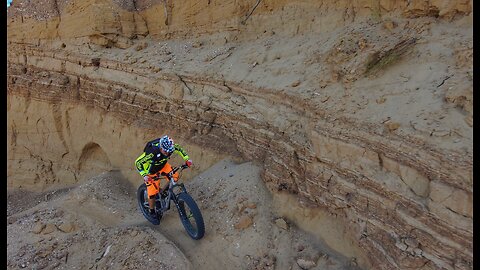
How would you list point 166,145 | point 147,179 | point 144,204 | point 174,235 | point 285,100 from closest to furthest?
point 166,145 < point 285,100 < point 147,179 < point 174,235 < point 144,204

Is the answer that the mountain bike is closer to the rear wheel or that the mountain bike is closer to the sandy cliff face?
the rear wheel

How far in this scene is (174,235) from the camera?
274 inches

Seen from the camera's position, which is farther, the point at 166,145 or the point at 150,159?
the point at 150,159

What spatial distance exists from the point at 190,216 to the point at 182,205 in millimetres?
236

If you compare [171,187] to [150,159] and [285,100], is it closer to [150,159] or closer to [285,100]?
[150,159]

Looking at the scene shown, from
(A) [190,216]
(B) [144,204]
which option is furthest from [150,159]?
(B) [144,204]

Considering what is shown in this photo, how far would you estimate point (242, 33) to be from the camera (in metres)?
8.84

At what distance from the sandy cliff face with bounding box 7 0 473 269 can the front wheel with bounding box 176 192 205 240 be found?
4.01 feet

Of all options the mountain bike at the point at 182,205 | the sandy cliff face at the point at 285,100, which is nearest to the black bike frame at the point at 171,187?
the mountain bike at the point at 182,205

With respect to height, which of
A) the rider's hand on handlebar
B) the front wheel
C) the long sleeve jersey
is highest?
the long sleeve jersey

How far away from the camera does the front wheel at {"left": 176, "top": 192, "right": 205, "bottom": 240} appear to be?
6.38 m

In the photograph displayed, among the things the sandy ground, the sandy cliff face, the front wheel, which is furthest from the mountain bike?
A: the sandy cliff face

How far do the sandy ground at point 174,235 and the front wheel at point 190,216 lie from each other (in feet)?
0.58
